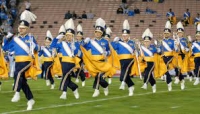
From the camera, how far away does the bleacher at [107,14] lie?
40312mm

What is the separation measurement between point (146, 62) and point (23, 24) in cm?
655

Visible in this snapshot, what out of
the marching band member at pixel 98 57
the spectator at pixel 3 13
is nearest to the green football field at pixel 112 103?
the marching band member at pixel 98 57

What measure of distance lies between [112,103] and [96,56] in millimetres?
2274

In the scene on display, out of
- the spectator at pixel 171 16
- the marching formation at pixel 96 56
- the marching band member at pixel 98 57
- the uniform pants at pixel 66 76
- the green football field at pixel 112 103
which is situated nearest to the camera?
the green football field at pixel 112 103

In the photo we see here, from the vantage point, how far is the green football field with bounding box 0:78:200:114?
1440 cm

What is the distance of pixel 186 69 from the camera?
23.8 m

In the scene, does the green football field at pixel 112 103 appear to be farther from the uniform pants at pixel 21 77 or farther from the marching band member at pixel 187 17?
the marching band member at pixel 187 17

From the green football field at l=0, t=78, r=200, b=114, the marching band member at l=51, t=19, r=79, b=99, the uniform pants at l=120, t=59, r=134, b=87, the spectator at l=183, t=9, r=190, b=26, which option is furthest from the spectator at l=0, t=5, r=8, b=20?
the marching band member at l=51, t=19, r=79, b=99

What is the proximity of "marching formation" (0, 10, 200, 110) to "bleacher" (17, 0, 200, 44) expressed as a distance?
51.8 feet

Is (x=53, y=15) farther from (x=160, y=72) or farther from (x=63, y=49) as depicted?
(x=63, y=49)

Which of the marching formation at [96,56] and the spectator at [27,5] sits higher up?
the spectator at [27,5]

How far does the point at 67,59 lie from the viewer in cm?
1719

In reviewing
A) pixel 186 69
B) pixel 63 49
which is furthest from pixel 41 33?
pixel 63 49

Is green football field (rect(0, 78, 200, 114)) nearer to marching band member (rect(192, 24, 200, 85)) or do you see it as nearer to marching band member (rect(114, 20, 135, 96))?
marching band member (rect(114, 20, 135, 96))
